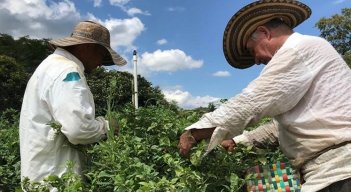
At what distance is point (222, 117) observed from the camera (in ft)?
8.11

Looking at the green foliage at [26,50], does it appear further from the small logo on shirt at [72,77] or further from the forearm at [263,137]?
the forearm at [263,137]

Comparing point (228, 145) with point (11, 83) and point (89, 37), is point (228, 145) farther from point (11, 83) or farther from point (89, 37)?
point (11, 83)

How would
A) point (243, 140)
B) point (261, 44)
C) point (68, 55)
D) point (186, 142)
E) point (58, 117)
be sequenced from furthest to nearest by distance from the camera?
point (68, 55), point (243, 140), point (58, 117), point (261, 44), point (186, 142)

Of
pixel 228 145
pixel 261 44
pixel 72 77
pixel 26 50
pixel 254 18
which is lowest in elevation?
pixel 228 145

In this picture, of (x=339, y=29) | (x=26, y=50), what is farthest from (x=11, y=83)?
(x=339, y=29)

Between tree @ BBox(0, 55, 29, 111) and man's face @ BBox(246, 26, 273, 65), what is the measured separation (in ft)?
76.3

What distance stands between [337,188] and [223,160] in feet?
2.04

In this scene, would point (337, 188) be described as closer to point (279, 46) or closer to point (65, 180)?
point (279, 46)

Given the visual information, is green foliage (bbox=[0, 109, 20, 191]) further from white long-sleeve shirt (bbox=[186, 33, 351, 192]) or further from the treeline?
the treeline

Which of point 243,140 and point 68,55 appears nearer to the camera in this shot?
point 243,140

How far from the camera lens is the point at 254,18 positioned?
2754mm

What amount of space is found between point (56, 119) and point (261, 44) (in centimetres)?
121

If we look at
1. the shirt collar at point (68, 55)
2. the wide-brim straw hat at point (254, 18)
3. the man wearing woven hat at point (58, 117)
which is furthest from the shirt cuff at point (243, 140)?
the shirt collar at point (68, 55)

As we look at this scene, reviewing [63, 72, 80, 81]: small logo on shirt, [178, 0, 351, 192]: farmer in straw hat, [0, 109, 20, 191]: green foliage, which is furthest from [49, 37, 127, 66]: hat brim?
[0, 109, 20, 191]: green foliage
